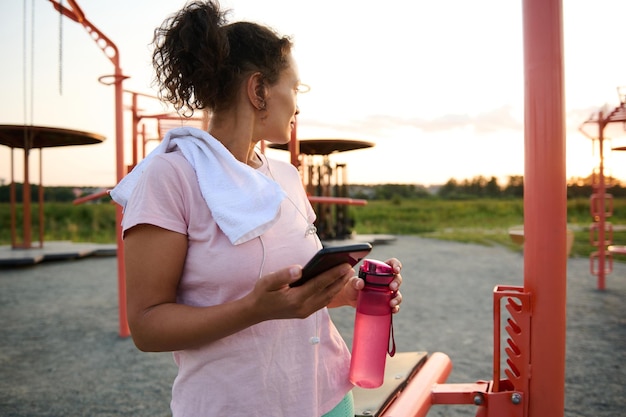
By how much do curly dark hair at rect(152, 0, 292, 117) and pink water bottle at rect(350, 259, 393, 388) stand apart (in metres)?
0.46

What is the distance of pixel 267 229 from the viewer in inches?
35.7

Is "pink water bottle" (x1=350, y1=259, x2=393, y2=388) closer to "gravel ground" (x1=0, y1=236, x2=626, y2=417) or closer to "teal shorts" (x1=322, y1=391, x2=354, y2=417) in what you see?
"teal shorts" (x1=322, y1=391, x2=354, y2=417)

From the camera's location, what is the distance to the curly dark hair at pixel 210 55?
3.24 ft

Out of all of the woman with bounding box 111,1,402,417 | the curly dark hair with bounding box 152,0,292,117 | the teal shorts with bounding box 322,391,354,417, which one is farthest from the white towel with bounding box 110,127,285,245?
the teal shorts with bounding box 322,391,354,417

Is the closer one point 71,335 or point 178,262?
point 178,262

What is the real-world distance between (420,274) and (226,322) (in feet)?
19.6

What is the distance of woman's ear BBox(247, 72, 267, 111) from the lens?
1.04 metres

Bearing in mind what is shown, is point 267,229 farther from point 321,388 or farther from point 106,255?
point 106,255

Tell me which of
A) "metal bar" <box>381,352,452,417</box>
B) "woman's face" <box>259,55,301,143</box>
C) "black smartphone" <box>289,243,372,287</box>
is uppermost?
"woman's face" <box>259,55,301,143</box>

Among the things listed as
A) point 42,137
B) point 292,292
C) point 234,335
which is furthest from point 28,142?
point 292,292

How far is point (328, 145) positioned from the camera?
381 inches

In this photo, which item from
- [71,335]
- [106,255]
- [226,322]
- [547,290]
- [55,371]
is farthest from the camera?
[106,255]

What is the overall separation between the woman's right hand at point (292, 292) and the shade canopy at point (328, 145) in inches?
340

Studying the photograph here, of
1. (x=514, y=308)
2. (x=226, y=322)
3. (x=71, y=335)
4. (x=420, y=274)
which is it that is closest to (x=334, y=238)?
(x=420, y=274)
